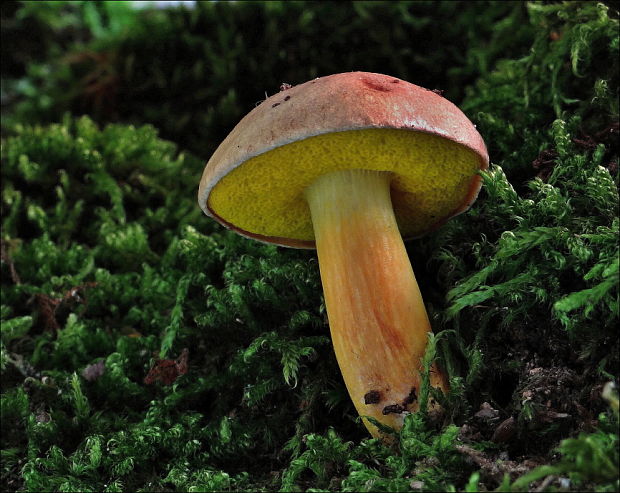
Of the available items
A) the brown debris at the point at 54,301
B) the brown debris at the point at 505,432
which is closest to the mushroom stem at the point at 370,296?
the brown debris at the point at 505,432

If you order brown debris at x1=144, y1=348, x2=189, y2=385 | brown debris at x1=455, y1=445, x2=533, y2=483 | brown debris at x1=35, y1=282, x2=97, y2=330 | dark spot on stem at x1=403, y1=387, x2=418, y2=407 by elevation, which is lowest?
brown debris at x1=144, y1=348, x2=189, y2=385

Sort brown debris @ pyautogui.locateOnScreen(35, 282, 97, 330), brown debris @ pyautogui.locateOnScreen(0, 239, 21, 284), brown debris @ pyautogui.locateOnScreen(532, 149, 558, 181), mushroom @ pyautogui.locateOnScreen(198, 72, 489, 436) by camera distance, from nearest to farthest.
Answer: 1. mushroom @ pyautogui.locateOnScreen(198, 72, 489, 436)
2. brown debris @ pyautogui.locateOnScreen(532, 149, 558, 181)
3. brown debris @ pyautogui.locateOnScreen(35, 282, 97, 330)
4. brown debris @ pyautogui.locateOnScreen(0, 239, 21, 284)

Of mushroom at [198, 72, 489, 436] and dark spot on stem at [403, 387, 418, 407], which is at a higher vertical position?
mushroom at [198, 72, 489, 436]

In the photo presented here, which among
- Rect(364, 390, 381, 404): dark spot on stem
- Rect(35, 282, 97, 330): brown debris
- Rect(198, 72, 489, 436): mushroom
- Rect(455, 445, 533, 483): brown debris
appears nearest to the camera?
Rect(455, 445, 533, 483): brown debris

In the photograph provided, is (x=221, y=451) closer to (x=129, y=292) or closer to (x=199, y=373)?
(x=199, y=373)

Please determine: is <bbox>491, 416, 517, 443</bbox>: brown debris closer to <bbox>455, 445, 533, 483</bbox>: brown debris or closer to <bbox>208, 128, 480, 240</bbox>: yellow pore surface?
<bbox>455, 445, 533, 483</bbox>: brown debris

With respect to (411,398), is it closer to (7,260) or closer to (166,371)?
(166,371)

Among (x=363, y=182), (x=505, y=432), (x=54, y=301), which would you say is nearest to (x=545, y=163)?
(x=363, y=182)

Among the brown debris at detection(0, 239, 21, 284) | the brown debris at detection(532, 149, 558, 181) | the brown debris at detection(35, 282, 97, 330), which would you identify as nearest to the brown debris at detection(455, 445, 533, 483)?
the brown debris at detection(532, 149, 558, 181)
